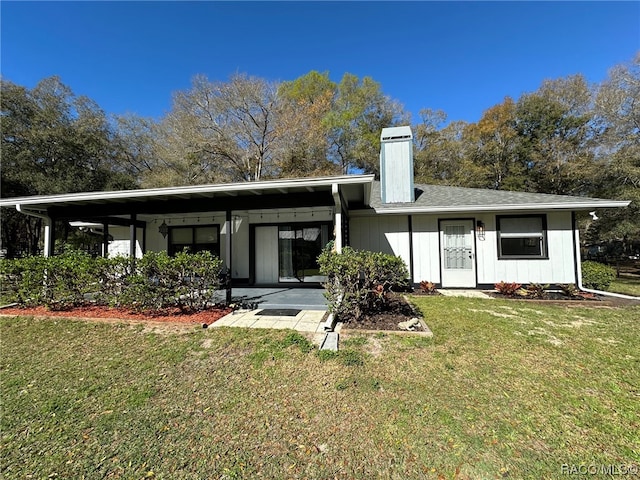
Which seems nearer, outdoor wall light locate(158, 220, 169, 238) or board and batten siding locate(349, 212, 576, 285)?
board and batten siding locate(349, 212, 576, 285)

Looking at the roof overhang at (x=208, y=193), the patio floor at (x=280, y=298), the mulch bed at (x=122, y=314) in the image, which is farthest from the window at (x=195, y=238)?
the mulch bed at (x=122, y=314)

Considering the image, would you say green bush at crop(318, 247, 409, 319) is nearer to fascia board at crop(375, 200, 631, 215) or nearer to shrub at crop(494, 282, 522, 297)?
fascia board at crop(375, 200, 631, 215)

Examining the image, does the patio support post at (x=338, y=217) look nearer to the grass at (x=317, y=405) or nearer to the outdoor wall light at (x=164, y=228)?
the grass at (x=317, y=405)

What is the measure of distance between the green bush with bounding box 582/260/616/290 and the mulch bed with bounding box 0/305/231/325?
9.82 m

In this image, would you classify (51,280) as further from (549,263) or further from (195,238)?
(549,263)

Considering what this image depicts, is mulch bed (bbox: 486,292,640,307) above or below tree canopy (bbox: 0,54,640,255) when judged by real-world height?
below

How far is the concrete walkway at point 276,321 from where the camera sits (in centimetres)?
450

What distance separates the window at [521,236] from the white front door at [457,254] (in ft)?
2.67

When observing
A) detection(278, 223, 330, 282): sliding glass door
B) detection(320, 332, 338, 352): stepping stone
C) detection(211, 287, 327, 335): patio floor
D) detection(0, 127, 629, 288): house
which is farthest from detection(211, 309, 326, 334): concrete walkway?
detection(278, 223, 330, 282): sliding glass door

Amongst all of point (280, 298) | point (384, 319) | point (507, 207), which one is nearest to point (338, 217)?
point (384, 319)

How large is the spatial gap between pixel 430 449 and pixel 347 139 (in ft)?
60.3

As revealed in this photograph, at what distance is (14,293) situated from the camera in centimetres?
590

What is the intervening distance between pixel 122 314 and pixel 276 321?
312 cm

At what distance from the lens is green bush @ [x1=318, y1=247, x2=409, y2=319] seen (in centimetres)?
455
